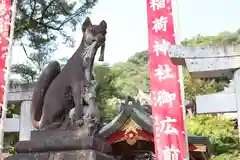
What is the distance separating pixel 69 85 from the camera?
379 centimetres

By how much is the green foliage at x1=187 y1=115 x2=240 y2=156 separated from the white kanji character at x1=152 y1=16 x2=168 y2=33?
9402mm

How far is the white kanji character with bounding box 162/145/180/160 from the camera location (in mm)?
4934

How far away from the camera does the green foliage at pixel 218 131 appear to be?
1411 centimetres

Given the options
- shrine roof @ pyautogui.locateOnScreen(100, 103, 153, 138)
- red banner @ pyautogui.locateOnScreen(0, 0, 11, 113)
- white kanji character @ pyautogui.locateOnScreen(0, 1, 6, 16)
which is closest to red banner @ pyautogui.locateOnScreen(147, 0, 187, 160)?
shrine roof @ pyautogui.locateOnScreen(100, 103, 153, 138)

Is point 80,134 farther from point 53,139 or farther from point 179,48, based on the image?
point 179,48

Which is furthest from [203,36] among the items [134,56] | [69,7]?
[69,7]

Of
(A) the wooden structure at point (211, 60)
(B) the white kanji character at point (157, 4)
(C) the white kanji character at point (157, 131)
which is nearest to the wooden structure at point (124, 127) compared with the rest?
(C) the white kanji character at point (157, 131)

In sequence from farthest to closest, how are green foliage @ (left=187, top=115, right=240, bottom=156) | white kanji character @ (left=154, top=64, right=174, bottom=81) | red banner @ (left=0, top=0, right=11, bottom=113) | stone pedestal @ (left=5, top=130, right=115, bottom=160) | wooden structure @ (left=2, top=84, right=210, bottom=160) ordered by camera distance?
green foliage @ (left=187, top=115, right=240, bottom=156) → wooden structure @ (left=2, top=84, right=210, bottom=160) → red banner @ (left=0, top=0, right=11, bottom=113) → white kanji character @ (left=154, top=64, right=174, bottom=81) → stone pedestal @ (left=5, top=130, right=115, bottom=160)

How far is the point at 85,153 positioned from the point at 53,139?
1.37ft

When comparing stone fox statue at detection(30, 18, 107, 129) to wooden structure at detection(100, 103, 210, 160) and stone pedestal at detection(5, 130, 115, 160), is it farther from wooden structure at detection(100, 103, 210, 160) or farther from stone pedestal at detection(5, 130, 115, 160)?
wooden structure at detection(100, 103, 210, 160)

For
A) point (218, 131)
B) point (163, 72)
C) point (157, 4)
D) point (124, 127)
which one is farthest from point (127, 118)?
point (218, 131)

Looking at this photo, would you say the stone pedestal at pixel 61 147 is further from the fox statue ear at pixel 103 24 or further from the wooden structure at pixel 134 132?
the wooden structure at pixel 134 132

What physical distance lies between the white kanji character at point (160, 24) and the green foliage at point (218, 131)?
9.40 metres

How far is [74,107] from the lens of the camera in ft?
12.3
